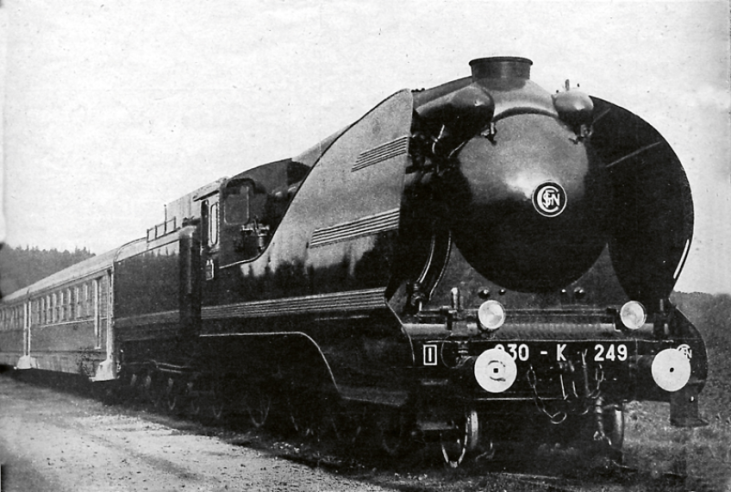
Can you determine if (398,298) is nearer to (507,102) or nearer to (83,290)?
(507,102)

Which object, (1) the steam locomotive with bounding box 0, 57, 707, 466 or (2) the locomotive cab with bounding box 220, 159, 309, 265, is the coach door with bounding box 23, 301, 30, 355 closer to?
(2) the locomotive cab with bounding box 220, 159, 309, 265

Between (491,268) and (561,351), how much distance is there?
82 cm

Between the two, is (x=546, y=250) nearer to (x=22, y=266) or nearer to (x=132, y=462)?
(x=132, y=462)

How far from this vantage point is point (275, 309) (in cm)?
861

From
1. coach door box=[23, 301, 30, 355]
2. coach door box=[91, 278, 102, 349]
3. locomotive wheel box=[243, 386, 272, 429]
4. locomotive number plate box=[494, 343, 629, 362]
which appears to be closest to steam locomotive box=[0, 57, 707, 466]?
locomotive number plate box=[494, 343, 629, 362]

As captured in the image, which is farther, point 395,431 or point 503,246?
point 395,431

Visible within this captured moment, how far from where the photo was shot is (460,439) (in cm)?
675

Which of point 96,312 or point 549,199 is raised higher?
point 549,199

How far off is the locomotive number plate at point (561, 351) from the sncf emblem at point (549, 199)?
3.23 ft

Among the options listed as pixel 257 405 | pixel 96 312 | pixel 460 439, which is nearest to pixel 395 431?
pixel 460 439

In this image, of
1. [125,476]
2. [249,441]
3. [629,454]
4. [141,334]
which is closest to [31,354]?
[141,334]

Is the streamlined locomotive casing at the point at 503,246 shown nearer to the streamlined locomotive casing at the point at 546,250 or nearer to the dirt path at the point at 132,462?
the streamlined locomotive casing at the point at 546,250

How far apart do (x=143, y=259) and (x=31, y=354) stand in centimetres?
1048

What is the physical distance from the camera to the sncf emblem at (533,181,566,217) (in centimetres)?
670
